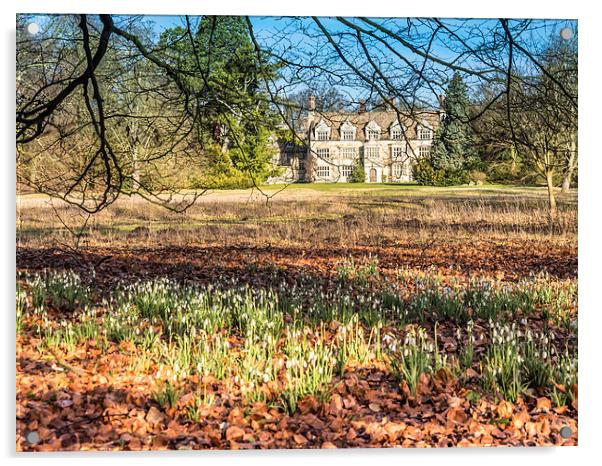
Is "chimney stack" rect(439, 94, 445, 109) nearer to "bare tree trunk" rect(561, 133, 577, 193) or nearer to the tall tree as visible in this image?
the tall tree

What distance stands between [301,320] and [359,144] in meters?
1.23

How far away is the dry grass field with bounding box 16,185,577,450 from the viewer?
3.79 m

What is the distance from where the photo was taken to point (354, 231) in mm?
4363

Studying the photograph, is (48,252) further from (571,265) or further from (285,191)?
(571,265)

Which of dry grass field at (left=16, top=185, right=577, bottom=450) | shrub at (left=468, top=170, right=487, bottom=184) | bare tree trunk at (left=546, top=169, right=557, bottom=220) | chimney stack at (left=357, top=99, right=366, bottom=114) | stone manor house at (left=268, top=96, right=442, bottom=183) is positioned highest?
chimney stack at (left=357, top=99, right=366, bottom=114)

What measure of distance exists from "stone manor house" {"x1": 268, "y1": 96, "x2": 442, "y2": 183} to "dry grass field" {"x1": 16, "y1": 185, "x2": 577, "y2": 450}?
112 mm

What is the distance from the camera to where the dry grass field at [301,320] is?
3.79m

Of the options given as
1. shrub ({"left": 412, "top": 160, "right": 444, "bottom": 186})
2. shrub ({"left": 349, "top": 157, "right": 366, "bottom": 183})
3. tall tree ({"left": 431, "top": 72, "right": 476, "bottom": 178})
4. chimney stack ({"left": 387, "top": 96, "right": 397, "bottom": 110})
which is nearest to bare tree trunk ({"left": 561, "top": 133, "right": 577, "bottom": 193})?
tall tree ({"left": 431, "top": 72, "right": 476, "bottom": 178})

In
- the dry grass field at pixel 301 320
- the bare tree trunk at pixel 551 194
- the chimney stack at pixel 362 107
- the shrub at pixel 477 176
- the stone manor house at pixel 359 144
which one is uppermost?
the chimney stack at pixel 362 107

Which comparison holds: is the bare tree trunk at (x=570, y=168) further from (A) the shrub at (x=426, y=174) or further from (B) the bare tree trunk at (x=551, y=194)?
(A) the shrub at (x=426, y=174)

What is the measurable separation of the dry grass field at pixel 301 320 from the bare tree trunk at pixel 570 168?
0.45 feet

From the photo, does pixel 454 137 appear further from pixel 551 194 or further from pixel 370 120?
pixel 551 194

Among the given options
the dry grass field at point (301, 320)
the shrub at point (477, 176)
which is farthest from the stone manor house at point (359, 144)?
the shrub at point (477, 176)
